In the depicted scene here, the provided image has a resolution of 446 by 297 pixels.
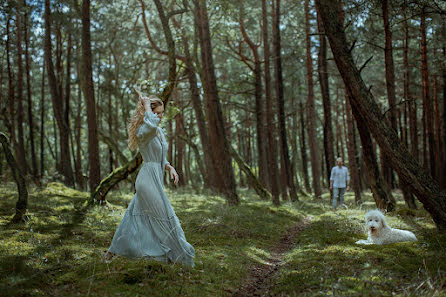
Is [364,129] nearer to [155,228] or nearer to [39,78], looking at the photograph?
[155,228]

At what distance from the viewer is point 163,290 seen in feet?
15.1

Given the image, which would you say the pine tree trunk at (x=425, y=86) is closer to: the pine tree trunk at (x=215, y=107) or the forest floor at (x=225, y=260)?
the forest floor at (x=225, y=260)

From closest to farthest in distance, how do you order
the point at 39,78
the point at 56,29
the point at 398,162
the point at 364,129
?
the point at 398,162 → the point at 364,129 → the point at 56,29 → the point at 39,78

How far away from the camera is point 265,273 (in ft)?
20.6

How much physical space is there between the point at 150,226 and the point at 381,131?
506cm

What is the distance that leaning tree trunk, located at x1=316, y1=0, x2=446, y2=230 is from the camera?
7.55 m

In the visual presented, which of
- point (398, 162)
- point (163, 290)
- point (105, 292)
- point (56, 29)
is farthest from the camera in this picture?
point (56, 29)

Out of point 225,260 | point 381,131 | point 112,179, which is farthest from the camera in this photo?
point 112,179

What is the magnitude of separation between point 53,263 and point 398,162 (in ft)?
21.2

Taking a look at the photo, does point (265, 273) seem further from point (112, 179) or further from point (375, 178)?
point (375, 178)

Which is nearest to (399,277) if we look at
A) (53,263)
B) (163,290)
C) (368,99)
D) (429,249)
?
(429,249)

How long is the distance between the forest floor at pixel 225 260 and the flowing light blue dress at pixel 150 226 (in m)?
0.22

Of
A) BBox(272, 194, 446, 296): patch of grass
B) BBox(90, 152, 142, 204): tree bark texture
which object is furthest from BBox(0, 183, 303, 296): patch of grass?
BBox(272, 194, 446, 296): patch of grass

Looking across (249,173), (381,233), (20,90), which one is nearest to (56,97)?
(20,90)
